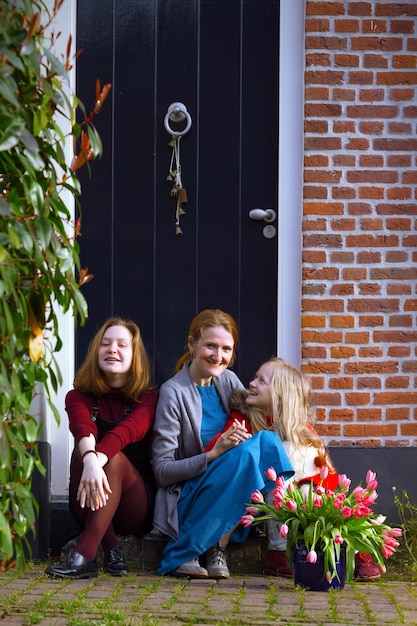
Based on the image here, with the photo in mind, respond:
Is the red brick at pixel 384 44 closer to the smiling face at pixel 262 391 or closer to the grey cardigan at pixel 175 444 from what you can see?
the smiling face at pixel 262 391

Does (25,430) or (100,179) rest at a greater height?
(100,179)

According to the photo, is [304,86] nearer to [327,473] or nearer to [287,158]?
[287,158]

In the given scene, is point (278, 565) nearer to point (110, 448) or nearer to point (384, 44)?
point (110, 448)

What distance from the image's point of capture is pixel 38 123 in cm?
232

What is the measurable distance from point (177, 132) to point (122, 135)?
0.27 meters

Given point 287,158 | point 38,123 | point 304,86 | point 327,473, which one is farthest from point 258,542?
point 38,123

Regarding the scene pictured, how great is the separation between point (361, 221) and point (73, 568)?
2063 millimetres

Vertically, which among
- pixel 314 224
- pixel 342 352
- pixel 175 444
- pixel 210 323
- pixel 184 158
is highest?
pixel 184 158

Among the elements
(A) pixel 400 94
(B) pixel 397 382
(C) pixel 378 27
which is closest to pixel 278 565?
(B) pixel 397 382

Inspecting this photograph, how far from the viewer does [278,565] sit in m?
4.19

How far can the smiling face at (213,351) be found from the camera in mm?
4387

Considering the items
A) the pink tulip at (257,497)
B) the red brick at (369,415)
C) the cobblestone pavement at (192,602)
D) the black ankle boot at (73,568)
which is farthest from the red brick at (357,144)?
the black ankle boot at (73,568)

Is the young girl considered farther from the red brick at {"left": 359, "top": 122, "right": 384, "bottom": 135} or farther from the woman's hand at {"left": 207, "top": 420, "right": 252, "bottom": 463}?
the red brick at {"left": 359, "top": 122, "right": 384, "bottom": 135}

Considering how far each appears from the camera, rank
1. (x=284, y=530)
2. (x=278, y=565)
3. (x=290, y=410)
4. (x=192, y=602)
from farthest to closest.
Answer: (x=290, y=410), (x=278, y=565), (x=284, y=530), (x=192, y=602)
